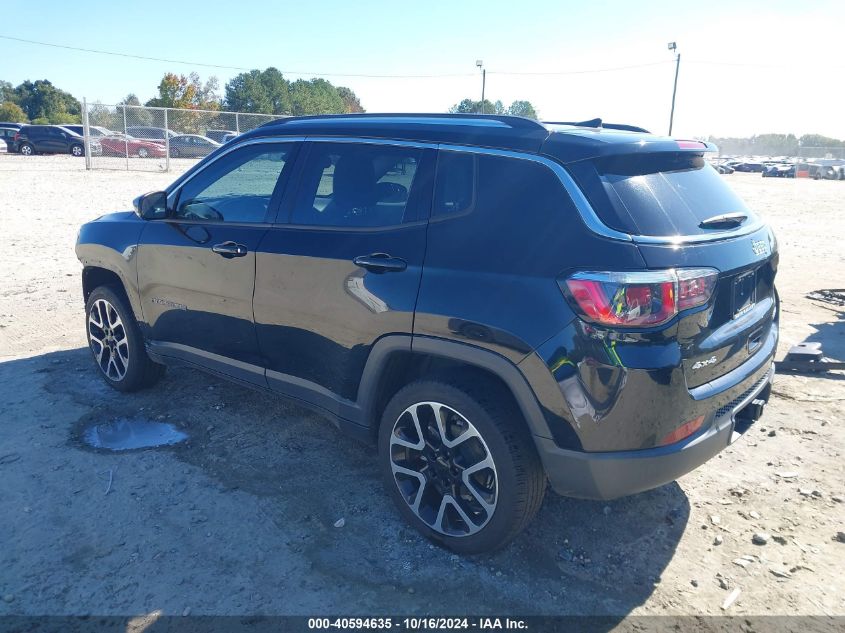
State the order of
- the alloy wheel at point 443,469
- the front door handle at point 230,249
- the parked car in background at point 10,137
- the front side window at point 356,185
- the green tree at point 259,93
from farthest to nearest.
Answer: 1. the green tree at point 259,93
2. the parked car in background at point 10,137
3. the front door handle at point 230,249
4. the front side window at point 356,185
5. the alloy wheel at point 443,469

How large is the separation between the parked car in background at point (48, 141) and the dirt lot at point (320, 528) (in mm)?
35697

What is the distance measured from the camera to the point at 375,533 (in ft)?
11.1

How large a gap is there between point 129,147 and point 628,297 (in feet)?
91.7

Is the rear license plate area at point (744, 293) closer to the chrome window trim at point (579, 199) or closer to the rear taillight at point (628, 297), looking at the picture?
the chrome window trim at point (579, 199)

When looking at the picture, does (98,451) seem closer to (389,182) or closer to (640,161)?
(389,182)

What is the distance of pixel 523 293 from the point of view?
2783 millimetres

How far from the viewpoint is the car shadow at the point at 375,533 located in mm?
2953

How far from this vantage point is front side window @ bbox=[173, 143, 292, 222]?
4.00m

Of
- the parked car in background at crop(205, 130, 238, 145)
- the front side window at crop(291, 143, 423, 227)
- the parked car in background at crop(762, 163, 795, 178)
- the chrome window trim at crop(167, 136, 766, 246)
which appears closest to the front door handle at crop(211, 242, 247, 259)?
the front side window at crop(291, 143, 423, 227)

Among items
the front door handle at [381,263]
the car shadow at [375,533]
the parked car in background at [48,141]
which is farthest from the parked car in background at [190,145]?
the front door handle at [381,263]

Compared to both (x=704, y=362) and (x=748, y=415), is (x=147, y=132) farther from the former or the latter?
(x=704, y=362)

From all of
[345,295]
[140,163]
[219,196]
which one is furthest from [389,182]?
[140,163]

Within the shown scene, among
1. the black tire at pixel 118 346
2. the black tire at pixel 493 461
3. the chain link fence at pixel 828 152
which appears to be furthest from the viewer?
the chain link fence at pixel 828 152

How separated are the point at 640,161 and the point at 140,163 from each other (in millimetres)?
27249
